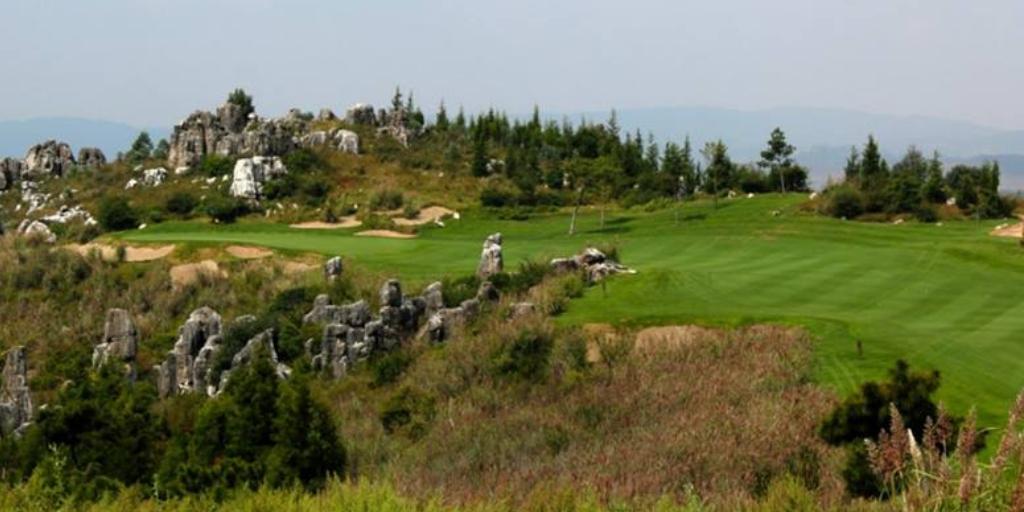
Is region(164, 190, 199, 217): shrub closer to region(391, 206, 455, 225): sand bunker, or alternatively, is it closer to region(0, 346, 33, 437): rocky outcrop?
region(391, 206, 455, 225): sand bunker

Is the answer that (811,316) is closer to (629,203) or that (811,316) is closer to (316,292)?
(316,292)

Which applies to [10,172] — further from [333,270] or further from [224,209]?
[333,270]

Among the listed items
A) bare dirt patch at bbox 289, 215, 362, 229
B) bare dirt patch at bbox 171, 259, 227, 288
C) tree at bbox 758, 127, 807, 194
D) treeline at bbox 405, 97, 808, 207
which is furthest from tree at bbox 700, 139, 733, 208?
bare dirt patch at bbox 171, 259, 227, 288

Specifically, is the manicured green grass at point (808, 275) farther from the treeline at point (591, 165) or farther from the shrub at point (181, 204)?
the treeline at point (591, 165)

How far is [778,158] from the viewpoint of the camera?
70.5 m

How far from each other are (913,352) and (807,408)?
4.77m

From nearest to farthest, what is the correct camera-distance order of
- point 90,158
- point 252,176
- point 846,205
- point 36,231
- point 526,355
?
point 526,355, point 846,205, point 36,231, point 252,176, point 90,158

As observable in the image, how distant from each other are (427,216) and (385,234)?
6.72 metres

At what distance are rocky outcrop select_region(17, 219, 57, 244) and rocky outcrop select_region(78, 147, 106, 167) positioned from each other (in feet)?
55.4

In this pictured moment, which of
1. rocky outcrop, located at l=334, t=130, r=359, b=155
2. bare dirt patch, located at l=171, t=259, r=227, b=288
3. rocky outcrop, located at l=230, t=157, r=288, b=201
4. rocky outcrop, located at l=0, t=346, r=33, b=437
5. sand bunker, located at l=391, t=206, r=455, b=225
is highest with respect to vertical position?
rocky outcrop, located at l=334, t=130, r=359, b=155

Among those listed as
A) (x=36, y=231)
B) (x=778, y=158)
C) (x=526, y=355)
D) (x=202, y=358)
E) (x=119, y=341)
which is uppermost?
(x=778, y=158)

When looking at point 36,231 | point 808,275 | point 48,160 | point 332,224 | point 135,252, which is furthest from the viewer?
point 48,160

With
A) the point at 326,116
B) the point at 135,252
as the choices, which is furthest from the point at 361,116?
the point at 135,252

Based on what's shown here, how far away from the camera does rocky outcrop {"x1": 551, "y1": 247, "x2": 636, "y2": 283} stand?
29.2 m
